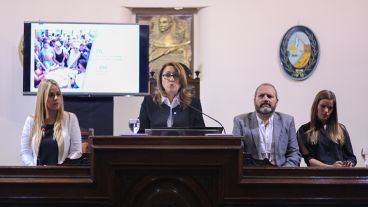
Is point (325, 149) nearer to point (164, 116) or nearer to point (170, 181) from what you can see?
A: point (164, 116)

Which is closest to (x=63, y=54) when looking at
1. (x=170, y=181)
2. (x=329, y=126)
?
(x=329, y=126)

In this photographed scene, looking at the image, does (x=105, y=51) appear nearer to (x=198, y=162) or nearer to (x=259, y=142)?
(x=259, y=142)

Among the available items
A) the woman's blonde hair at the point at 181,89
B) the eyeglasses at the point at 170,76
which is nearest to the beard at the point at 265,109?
the woman's blonde hair at the point at 181,89

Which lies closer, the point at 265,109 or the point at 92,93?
the point at 265,109

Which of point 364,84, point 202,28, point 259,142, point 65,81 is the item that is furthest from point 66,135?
point 364,84

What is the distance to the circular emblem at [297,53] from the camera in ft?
19.3

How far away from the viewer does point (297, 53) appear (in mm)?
5914

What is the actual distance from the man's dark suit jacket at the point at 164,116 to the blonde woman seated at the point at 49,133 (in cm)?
46

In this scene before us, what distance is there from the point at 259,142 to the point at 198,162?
5.66ft

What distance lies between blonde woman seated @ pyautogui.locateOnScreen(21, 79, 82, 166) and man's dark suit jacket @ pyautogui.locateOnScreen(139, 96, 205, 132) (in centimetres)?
46

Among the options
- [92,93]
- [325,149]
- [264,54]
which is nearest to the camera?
A: [325,149]

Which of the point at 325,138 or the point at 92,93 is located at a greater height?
the point at 92,93

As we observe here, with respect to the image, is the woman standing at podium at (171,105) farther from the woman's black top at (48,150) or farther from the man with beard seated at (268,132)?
the woman's black top at (48,150)

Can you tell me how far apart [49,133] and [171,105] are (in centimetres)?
78
